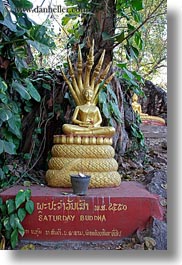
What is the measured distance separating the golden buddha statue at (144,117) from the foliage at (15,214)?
136 cm

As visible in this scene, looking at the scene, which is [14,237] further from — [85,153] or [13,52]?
[13,52]

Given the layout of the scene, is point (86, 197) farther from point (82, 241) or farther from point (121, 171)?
point (121, 171)

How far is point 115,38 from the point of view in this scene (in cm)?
256

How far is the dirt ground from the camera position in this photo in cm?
187

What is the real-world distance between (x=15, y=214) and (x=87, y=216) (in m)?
0.37

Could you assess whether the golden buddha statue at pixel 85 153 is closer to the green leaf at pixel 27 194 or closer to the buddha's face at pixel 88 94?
the buddha's face at pixel 88 94

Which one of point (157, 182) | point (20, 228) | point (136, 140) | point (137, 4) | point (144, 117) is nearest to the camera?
point (20, 228)

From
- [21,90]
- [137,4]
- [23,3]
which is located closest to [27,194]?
[21,90]

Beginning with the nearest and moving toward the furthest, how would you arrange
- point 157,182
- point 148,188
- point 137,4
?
point 148,188 < point 157,182 < point 137,4

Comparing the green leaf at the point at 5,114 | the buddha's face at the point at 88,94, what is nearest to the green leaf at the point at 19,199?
the green leaf at the point at 5,114

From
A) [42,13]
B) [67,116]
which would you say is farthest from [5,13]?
[67,116]

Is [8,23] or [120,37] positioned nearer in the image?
[8,23]

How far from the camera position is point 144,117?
9.89 ft

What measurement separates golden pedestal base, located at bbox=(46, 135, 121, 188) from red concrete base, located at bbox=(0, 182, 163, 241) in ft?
0.68
